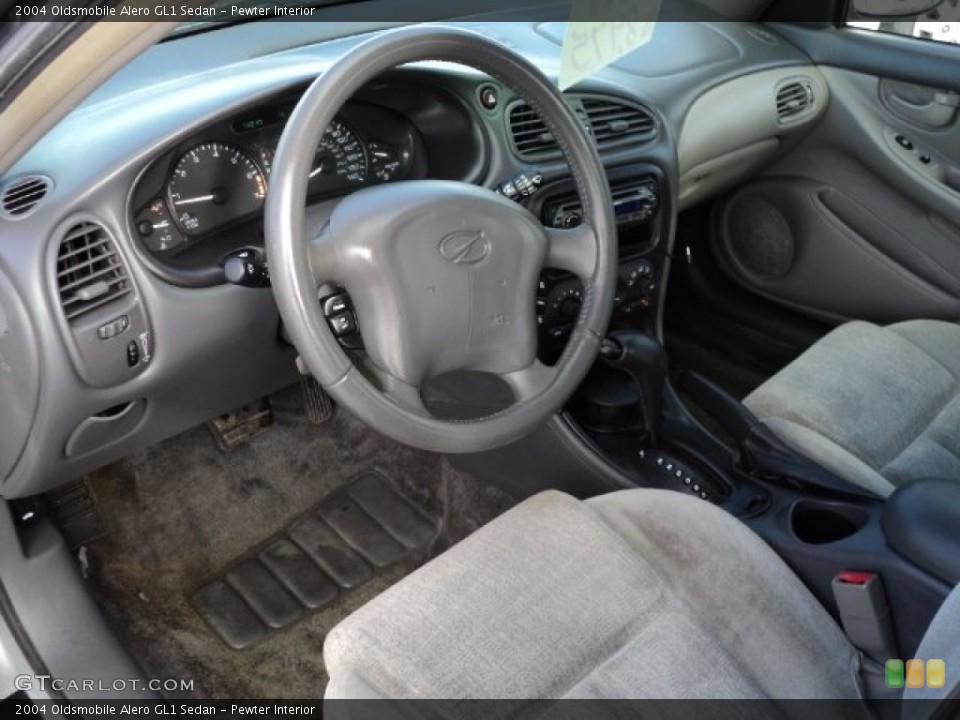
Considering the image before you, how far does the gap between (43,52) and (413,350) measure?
539 millimetres

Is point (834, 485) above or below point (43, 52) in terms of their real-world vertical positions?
below

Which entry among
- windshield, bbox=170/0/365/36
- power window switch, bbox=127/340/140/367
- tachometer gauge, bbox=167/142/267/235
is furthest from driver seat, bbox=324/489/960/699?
windshield, bbox=170/0/365/36

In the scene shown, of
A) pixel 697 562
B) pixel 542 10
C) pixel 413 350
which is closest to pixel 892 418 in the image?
pixel 697 562

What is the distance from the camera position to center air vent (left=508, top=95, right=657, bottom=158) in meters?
1.83

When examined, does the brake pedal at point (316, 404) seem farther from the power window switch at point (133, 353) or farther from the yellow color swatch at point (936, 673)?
the yellow color swatch at point (936, 673)

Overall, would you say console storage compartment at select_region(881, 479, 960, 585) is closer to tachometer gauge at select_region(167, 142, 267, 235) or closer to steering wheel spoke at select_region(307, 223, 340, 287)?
steering wheel spoke at select_region(307, 223, 340, 287)

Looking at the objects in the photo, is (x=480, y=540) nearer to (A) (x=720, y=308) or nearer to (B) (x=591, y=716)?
(B) (x=591, y=716)

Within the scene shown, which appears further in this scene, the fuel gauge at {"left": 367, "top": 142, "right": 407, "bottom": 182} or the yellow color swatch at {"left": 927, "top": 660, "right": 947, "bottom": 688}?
the fuel gauge at {"left": 367, "top": 142, "right": 407, "bottom": 182}

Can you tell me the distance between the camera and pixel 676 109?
2170 millimetres

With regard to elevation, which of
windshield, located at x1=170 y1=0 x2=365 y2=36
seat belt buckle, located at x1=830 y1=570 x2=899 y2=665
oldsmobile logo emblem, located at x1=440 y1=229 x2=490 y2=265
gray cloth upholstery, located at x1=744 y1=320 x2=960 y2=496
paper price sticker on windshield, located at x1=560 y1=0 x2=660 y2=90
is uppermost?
paper price sticker on windshield, located at x1=560 y1=0 x2=660 y2=90

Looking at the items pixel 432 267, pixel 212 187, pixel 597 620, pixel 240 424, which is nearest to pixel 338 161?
pixel 212 187

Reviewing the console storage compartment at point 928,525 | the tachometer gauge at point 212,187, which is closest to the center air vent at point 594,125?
→ the tachometer gauge at point 212,187

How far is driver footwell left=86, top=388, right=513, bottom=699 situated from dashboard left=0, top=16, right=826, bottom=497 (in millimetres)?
347

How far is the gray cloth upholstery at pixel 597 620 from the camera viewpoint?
1260 mm
